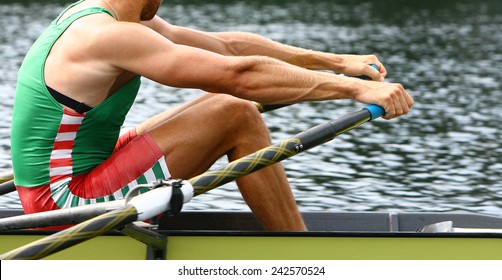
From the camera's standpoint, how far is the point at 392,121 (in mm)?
13211

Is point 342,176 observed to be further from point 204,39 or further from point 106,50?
point 106,50

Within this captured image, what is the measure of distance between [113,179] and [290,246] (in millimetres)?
938

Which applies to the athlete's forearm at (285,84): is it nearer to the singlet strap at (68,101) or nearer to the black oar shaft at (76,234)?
the singlet strap at (68,101)

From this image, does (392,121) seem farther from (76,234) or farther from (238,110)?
(76,234)

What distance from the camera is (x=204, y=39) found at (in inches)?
271

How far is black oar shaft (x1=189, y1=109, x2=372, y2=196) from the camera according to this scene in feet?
18.3

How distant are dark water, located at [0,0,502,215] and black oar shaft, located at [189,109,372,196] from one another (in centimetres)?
341

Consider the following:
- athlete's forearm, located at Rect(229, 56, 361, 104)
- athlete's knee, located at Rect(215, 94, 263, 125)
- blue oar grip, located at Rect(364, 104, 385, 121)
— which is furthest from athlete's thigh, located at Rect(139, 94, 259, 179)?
blue oar grip, located at Rect(364, 104, 385, 121)

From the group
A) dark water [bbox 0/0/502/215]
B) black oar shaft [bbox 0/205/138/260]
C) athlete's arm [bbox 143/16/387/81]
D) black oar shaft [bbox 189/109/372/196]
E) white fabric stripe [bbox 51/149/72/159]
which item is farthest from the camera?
dark water [bbox 0/0/502/215]

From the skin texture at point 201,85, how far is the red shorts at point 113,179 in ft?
0.23

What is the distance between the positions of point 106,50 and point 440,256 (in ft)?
6.16

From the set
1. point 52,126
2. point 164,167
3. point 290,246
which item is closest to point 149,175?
point 164,167

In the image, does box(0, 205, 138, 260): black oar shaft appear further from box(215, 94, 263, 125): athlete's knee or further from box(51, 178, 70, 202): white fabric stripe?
box(215, 94, 263, 125): athlete's knee

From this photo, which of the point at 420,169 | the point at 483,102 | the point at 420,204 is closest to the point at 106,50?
the point at 420,204
